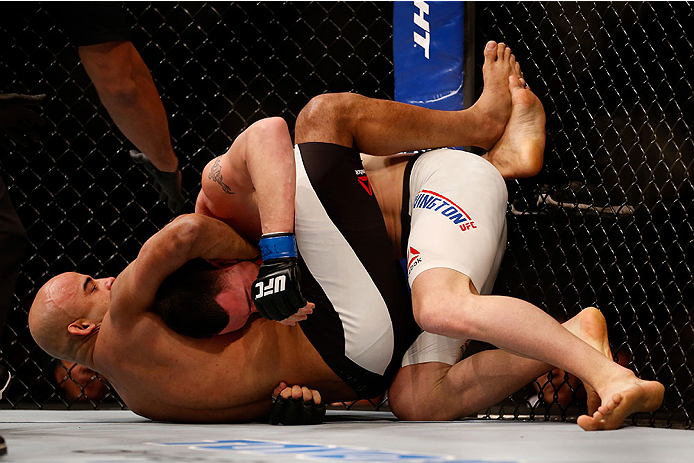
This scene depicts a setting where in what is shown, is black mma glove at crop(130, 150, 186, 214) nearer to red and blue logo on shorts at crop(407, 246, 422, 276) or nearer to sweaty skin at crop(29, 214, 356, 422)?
sweaty skin at crop(29, 214, 356, 422)

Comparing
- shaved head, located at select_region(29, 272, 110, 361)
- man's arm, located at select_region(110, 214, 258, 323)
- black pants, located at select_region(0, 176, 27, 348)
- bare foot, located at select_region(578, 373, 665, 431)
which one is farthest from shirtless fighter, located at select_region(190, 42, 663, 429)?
black pants, located at select_region(0, 176, 27, 348)

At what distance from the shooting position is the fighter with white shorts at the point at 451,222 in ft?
4.15

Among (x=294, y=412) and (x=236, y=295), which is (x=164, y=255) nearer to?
(x=236, y=295)

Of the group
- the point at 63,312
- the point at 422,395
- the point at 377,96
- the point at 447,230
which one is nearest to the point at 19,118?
the point at 63,312

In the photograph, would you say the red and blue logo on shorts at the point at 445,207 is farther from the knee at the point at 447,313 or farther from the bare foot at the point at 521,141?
the bare foot at the point at 521,141

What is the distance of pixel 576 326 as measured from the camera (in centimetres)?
126

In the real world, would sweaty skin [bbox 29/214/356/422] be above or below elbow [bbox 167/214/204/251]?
below

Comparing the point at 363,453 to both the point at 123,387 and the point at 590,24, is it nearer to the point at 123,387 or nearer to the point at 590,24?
the point at 123,387

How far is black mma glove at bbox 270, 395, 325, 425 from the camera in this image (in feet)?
4.22

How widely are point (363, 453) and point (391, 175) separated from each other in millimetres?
876

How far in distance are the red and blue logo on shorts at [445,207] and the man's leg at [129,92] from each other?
23.6 inches

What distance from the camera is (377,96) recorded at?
242 cm

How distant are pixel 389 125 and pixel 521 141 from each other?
15.2 inches

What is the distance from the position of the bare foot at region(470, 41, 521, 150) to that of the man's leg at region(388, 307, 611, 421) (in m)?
0.57
